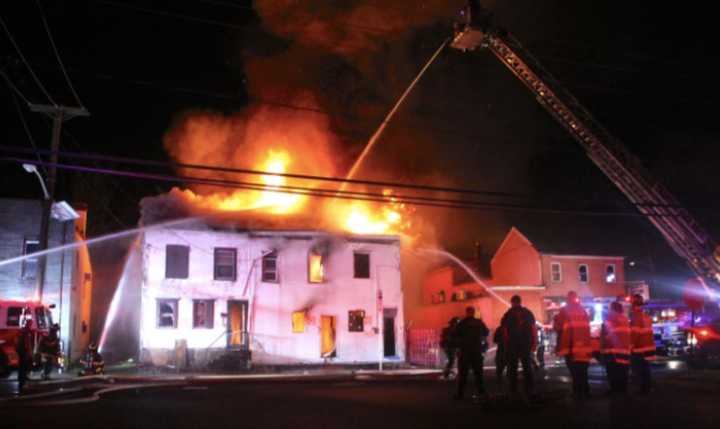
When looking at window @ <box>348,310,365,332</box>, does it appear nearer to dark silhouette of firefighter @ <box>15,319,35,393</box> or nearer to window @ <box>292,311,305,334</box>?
window @ <box>292,311,305,334</box>

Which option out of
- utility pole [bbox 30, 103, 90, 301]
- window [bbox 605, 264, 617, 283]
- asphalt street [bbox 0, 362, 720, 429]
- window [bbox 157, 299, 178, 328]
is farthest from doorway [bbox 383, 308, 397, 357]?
asphalt street [bbox 0, 362, 720, 429]

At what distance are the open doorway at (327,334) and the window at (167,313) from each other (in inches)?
261

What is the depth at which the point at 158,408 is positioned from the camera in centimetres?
1122

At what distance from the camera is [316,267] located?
31.4 m

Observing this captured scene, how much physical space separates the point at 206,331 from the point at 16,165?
14.2m

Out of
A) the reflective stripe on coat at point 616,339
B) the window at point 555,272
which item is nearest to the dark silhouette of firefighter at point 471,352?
the reflective stripe on coat at point 616,339

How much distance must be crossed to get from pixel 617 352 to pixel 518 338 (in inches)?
96.2

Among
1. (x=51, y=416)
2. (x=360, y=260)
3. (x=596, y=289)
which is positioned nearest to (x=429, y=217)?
(x=596, y=289)

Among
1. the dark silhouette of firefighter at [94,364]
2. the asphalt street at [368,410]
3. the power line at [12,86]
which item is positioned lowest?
the asphalt street at [368,410]

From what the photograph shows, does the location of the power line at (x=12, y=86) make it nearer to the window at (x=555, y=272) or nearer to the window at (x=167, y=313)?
the window at (x=167, y=313)

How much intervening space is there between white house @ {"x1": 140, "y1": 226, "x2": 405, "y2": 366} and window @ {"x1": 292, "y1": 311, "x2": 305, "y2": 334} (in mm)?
46

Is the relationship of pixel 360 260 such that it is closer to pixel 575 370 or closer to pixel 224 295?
pixel 224 295

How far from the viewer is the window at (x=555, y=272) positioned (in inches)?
1658

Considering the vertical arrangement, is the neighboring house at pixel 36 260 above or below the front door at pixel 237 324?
above
